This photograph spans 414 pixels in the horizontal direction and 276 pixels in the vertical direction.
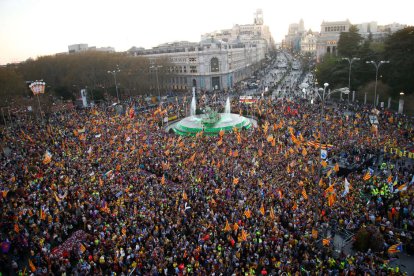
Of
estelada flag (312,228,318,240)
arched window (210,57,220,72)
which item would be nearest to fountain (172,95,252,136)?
estelada flag (312,228,318,240)

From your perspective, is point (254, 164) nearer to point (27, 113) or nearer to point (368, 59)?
point (368, 59)

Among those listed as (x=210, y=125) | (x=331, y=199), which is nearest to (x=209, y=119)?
(x=210, y=125)

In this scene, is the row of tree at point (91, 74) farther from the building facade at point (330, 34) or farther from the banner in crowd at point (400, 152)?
the building facade at point (330, 34)

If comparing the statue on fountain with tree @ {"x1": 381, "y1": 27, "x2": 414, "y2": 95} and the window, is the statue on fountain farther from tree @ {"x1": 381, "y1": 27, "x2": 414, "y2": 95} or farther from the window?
the window

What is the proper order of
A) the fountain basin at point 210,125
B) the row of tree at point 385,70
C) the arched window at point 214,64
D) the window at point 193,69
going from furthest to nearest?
the window at point 193,69 < the arched window at point 214,64 < the row of tree at point 385,70 < the fountain basin at point 210,125

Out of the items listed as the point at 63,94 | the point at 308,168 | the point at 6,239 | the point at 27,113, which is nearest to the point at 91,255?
the point at 6,239

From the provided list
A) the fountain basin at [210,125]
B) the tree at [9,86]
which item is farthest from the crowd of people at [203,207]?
the tree at [9,86]
